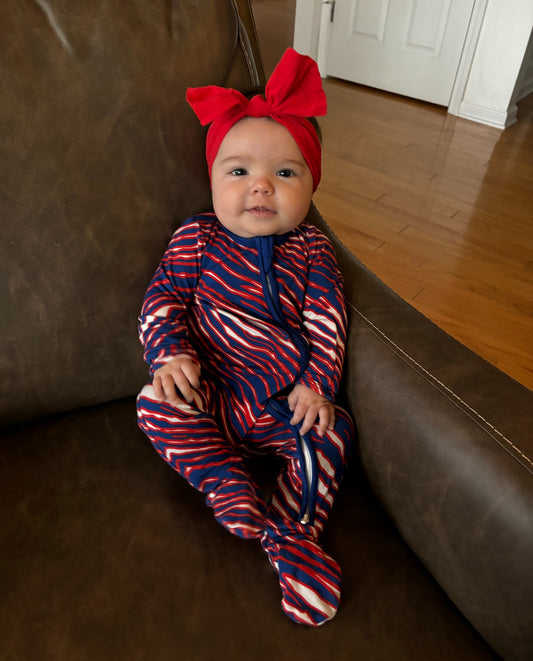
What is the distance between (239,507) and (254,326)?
306 millimetres

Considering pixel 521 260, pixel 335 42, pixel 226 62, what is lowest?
pixel 521 260

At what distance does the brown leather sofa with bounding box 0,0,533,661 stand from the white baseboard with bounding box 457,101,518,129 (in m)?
2.51

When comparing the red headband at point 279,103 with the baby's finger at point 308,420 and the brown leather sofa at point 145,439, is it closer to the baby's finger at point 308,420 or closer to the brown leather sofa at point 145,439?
the brown leather sofa at point 145,439

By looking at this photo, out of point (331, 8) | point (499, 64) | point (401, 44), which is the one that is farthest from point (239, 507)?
point (331, 8)

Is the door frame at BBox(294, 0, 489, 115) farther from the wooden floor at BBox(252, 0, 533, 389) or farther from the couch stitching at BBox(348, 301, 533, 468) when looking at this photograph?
the couch stitching at BBox(348, 301, 533, 468)

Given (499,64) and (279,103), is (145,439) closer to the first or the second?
(279,103)

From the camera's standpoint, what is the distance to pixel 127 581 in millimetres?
733

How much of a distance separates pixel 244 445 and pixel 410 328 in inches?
13.0

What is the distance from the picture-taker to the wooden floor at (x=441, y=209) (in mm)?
1947

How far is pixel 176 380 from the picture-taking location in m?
0.88

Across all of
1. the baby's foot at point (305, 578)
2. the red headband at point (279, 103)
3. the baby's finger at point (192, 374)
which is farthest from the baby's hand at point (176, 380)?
the red headband at point (279, 103)

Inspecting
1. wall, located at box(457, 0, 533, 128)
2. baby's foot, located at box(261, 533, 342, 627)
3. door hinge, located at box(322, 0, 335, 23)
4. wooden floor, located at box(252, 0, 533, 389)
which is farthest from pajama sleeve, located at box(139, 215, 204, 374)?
door hinge, located at box(322, 0, 335, 23)

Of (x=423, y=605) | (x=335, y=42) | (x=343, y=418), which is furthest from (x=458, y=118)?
(x=423, y=605)

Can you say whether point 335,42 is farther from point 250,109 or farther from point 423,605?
point 423,605
